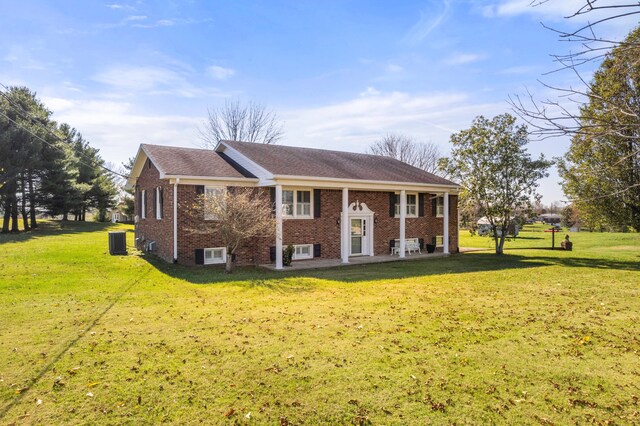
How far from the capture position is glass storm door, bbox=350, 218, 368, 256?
17969 millimetres

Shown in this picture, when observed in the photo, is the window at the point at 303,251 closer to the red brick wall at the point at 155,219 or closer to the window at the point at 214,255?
the window at the point at 214,255

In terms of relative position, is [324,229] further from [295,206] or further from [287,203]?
[287,203]

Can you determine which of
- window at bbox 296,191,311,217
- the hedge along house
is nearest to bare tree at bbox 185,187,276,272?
the hedge along house

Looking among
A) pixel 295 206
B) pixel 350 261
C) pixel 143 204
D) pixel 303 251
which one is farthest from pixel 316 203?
pixel 143 204

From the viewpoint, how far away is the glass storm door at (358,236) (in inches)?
707

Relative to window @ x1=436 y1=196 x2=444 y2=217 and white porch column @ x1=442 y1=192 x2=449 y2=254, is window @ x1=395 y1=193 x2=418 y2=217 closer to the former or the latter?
white porch column @ x1=442 y1=192 x2=449 y2=254

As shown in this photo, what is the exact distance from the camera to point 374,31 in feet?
31.4

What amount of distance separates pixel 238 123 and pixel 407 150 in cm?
2031

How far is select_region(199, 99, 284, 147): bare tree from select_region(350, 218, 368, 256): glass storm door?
2312cm

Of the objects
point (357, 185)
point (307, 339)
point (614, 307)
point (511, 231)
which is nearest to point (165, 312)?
point (307, 339)

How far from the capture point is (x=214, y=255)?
15430 millimetres

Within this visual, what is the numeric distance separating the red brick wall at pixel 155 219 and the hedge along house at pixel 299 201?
0.13 ft

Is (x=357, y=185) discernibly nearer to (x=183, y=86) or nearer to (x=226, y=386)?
(x=183, y=86)

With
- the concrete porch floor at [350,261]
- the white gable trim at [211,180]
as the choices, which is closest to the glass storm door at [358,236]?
the concrete porch floor at [350,261]
